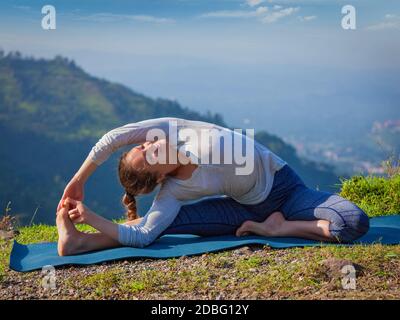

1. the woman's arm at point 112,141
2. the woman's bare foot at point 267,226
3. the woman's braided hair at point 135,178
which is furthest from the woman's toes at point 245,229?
the woman's arm at point 112,141

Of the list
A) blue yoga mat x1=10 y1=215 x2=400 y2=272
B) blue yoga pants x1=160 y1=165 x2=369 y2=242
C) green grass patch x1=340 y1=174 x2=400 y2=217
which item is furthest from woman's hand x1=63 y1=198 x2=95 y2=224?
green grass patch x1=340 y1=174 x2=400 y2=217

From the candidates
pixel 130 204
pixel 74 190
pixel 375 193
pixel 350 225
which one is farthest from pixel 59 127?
pixel 350 225

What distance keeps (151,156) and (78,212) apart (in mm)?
620

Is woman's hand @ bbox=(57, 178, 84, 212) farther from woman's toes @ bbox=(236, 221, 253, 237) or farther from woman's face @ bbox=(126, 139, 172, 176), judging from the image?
woman's toes @ bbox=(236, 221, 253, 237)

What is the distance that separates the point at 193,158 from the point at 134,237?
0.68 m

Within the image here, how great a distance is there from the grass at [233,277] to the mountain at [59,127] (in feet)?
96.4

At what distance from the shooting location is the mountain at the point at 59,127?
42.4 metres

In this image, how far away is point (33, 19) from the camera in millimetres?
65188

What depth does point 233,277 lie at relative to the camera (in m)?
4.12

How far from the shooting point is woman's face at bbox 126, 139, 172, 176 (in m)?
4.63

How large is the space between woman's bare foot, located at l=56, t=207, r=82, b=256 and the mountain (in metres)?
29.0

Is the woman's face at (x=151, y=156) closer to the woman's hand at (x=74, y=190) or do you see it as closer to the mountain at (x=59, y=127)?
the woman's hand at (x=74, y=190)


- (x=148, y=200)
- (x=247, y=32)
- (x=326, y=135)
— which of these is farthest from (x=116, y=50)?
(x=148, y=200)

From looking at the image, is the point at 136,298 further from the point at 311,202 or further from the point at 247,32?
the point at 247,32
